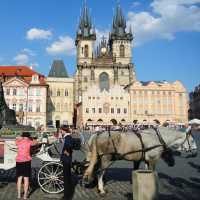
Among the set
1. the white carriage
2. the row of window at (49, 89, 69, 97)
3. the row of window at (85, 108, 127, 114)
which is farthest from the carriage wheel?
the row of window at (85, 108, 127, 114)

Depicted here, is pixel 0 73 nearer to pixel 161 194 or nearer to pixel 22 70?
pixel 22 70

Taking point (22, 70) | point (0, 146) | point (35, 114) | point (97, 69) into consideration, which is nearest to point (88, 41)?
point (97, 69)

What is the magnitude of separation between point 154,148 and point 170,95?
227 feet

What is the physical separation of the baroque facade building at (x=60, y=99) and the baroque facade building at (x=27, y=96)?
289 inches

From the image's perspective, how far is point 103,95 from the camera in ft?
234

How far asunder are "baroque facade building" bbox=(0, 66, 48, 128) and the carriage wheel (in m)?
51.7

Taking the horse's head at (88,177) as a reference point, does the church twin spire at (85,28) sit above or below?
above

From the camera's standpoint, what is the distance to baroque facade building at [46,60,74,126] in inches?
2653

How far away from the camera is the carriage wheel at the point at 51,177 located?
22.1 ft

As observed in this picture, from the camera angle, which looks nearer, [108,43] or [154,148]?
[154,148]

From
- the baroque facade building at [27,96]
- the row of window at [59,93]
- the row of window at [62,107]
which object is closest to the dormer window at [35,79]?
the baroque facade building at [27,96]

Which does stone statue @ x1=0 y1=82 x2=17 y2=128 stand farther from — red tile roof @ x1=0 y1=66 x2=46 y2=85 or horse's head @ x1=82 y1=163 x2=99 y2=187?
red tile roof @ x1=0 y1=66 x2=46 y2=85

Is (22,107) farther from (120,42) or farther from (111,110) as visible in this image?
(120,42)

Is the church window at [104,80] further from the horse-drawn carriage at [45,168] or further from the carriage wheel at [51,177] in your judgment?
the carriage wheel at [51,177]
